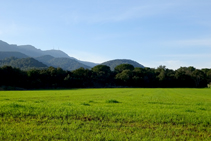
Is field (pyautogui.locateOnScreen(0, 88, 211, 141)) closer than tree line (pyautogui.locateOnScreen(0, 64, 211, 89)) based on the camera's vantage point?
Yes

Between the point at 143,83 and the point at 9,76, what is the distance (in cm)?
7617

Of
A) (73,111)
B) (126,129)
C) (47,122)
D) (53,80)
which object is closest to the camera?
(126,129)

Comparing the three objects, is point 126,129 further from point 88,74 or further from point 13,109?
point 88,74

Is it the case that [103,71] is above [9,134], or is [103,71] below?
above

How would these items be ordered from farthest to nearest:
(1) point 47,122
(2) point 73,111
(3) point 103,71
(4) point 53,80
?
(3) point 103,71, (4) point 53,80, (2) point 73,111, (1) point 47,122

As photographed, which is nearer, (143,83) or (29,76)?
(29,76)

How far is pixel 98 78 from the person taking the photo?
112125 mm

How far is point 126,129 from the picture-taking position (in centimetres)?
790

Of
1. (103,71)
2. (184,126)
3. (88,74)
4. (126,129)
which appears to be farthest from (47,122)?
(103,71)

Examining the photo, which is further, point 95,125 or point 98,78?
point 98,78

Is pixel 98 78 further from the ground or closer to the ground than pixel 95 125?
further from the ground

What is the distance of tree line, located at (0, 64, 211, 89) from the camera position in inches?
3578

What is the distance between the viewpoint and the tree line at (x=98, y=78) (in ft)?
298

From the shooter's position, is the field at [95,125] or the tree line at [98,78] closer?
the field at [95,125]
